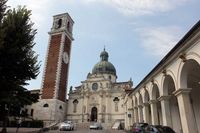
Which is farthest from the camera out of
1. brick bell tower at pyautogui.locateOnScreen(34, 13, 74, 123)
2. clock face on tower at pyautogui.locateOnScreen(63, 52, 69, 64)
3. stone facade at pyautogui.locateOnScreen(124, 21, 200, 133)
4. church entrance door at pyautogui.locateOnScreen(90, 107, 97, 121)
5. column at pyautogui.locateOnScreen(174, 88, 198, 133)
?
church entrance door at pyautogui.locateOnScreen(90, 107, 97, 121)

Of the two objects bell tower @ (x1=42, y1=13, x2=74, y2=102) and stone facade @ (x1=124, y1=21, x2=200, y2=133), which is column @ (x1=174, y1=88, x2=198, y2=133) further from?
bell tower @ (x1=42, y1=13, x2=74, y2=102)

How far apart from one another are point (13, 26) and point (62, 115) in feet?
131

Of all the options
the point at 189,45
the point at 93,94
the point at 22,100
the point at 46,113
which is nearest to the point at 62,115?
the point at 46,113

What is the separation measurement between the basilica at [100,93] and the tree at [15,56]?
34.1 ft

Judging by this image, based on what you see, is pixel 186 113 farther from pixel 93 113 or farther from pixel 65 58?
pixel 93 113

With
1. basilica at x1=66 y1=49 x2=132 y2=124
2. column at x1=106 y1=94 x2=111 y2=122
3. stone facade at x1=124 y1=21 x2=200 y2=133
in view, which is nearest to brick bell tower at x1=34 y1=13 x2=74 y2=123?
basilica at x1=66 y1=49 x2=132 y2=124

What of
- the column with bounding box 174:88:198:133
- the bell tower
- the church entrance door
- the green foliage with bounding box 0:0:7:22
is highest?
the bell tower

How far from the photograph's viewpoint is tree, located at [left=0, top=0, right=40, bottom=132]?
49.2 feet

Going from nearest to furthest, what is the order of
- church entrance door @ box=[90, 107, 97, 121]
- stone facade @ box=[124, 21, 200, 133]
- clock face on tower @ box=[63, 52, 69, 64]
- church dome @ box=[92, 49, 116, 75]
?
stone facade @ box=[124, 21, 200, 133] < clock face on tower @ box=[63, 52, 69, 64] < church entrance door @ box=[90, 107, 97, 121] < church dome @ box=[92, 49, 116, 75]

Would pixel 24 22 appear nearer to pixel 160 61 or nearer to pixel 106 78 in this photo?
pixel 160 61

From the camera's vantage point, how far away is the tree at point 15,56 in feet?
49.2

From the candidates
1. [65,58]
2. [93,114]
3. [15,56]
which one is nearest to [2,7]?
[15,56]

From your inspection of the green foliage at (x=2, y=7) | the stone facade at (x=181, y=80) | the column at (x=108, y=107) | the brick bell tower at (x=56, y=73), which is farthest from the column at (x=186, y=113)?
the column at (x=108, y=107)

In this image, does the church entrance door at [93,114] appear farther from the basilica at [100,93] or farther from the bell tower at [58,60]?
the bell tower at [58,60]
